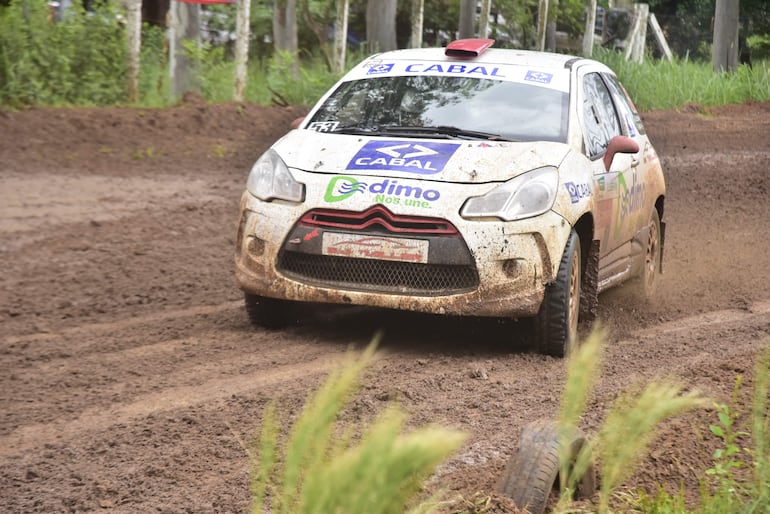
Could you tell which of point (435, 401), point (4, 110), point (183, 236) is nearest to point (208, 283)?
point (183, 236)

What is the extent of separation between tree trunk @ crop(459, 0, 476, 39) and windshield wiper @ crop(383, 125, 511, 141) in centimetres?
1579

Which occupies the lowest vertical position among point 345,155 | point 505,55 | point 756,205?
point 756,205

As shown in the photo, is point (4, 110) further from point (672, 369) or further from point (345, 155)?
point (672, 369)

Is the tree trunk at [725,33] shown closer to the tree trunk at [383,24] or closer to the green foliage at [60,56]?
the tree trunk at [383,24]

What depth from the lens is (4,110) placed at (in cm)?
1383

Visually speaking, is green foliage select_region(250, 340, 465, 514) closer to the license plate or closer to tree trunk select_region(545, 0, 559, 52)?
the license plate

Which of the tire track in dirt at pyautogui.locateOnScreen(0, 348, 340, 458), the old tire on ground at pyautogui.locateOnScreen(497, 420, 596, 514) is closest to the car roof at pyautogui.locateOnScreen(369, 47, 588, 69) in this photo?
the tire track in dirt at pyautogui.locateOnScreen(0, 348, 340, 458)

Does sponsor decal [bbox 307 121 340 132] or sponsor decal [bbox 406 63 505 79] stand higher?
sponsor decal [bbox 406 63 505 79]

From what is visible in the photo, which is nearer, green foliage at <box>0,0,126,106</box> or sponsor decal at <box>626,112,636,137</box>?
sponsor decal at <box>626,112,636,137</box>

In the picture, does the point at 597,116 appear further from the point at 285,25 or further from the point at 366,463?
the point at 285,25

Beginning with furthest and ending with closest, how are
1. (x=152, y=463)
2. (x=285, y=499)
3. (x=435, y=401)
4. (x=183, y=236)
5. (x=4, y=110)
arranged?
(x=4, y=110)
(x=183, y=236)
(x=435, y=401)
(x=152, y=463)
(x=285, y=499)

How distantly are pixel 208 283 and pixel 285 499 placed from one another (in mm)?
7368

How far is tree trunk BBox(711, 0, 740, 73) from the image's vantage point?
2564 centimetres

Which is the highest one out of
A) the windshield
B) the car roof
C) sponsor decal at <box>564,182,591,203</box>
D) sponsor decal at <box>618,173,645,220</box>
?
the car roof
